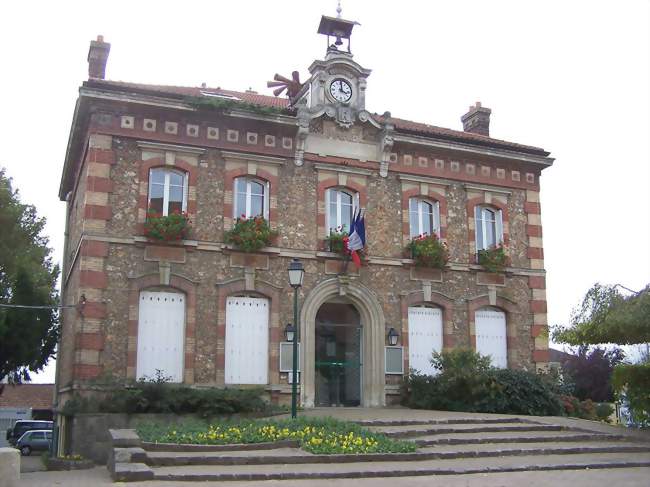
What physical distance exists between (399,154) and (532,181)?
4224 millimetres

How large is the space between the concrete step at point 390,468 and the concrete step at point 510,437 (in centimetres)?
104

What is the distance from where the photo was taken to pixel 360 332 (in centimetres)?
1855

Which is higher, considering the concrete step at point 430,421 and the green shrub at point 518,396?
the green shrub at point 518,396

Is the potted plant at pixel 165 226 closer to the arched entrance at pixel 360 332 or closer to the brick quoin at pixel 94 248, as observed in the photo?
the brick quoin at pixel 94 248

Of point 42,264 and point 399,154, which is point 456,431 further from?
point 42,264

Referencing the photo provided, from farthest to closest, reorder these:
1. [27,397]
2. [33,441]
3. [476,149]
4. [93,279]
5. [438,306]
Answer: [27,397] → [33,441] → [476,149] → [438,306] → [93,279]

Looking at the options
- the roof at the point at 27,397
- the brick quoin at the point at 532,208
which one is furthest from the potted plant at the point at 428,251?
the roof at the point at 27,397

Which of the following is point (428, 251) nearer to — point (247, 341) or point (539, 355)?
point (539, 355)

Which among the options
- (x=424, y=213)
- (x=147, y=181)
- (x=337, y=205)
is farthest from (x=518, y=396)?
(x=147, y=181)

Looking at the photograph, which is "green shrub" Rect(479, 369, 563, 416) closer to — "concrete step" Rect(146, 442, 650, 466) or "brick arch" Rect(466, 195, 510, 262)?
"brick arch" Rect(466, 195, 510, 262)

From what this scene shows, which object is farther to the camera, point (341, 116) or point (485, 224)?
point (485, 224)

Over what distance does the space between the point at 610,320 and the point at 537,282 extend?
6442 millimetres

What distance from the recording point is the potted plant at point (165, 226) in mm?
16453

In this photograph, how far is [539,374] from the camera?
19.0 m
